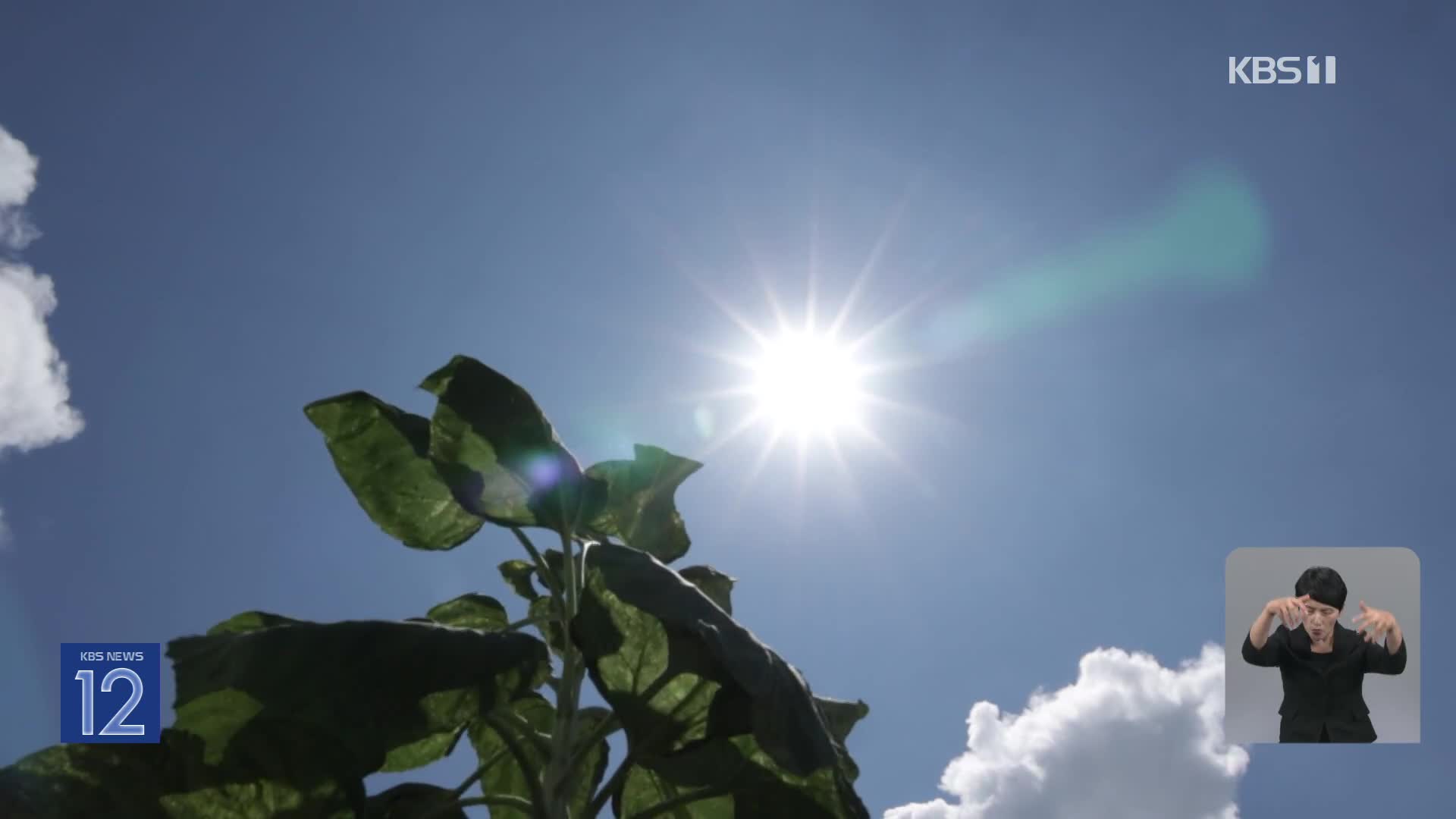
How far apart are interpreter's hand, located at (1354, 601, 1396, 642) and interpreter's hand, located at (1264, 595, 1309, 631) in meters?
0.22

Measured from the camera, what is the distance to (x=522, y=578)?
119 inches

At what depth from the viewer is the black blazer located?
484 cm

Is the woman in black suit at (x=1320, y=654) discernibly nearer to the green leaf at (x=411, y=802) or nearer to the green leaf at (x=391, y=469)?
the green leaf at (x=391, y=469)

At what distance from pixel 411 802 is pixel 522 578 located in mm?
723

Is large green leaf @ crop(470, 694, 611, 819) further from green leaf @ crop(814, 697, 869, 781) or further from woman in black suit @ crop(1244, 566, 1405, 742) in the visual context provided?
woman in black suit @ crop(1244, 566, 1405, 742)

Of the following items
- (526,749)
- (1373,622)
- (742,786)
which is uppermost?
(1373,622)

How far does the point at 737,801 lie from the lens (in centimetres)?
245

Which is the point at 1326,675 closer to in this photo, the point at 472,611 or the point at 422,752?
the point at 472,611

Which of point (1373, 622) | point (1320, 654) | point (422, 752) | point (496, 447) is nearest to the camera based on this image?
point (496, 447)

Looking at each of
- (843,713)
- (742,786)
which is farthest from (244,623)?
(843,713)

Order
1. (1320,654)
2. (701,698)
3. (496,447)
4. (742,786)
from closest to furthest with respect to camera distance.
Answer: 1. (742,786)
2. (701,698)
3. (496,447)
4. (1320,654)

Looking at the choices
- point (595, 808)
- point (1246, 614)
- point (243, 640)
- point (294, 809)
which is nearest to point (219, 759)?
point (294, 809)

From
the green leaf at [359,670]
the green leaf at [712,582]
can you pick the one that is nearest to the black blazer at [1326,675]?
the green leaf at [712,582]

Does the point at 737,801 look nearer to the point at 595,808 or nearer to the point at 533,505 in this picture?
the point at 595,808
